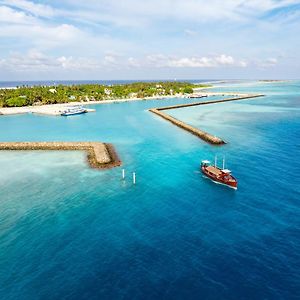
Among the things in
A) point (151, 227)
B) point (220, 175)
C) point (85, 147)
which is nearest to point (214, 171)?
point (220, 175)

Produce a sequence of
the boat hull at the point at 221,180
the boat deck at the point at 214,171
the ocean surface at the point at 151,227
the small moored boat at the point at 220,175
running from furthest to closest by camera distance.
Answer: the boat deck at the point at 214,171 < the small moored boat at the point at 220,175 < the boat hull at the point at 221,180 < the ocean surface at the point at 151,227

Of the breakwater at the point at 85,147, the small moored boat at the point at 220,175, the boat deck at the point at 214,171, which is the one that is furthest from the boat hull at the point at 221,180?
the breakwater at the point at 85,147

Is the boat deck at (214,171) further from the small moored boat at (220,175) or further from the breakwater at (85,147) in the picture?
the breakwater at (85,147)

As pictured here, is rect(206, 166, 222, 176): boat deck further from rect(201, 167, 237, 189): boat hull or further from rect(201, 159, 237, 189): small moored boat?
rect(201, 167, 237, 189): boat hull

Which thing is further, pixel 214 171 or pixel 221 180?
pixel 214 171

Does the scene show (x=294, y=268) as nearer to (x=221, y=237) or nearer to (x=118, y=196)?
(x=221, y=237)

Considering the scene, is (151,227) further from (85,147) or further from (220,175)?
(85,147)

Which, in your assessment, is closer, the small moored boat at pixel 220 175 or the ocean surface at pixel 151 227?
the ocean surface at pixel 151 227

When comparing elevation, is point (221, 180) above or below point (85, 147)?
above
